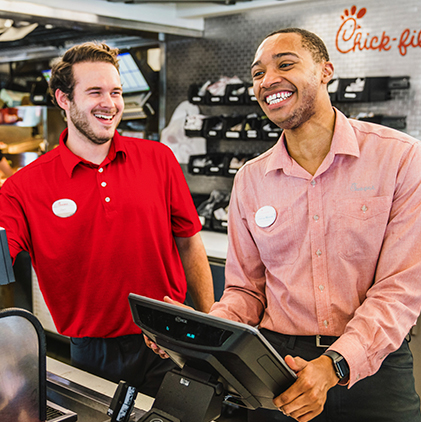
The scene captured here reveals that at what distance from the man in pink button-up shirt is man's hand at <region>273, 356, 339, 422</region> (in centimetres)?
6

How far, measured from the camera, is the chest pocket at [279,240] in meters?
1.64

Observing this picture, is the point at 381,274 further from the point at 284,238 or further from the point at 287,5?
the point at 287,5

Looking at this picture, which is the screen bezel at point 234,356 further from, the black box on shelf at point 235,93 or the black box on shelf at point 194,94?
the black box on shelf at point 194,94

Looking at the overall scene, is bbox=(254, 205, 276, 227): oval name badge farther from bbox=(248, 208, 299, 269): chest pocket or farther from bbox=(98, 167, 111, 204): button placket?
bbox=(98, 167, 111, 204): button placket

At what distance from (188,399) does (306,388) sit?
284 millimetres

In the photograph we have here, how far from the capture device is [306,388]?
46.0 inches

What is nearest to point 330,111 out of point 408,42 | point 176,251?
point 176,251

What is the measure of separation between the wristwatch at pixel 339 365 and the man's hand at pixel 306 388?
0.03ft

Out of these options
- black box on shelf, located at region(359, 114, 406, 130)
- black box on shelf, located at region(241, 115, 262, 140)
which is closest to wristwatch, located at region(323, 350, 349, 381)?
black box on shelf, located at region(359, 114, 406, 130)

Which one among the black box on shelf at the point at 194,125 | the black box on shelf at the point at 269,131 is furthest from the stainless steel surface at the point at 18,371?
the black box on shelf at the point at 194,125

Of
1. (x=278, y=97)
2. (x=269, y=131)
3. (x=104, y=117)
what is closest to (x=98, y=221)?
(x=104, y=117)

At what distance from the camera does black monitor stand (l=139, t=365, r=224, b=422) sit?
3.57ft

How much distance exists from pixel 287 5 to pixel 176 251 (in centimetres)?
273

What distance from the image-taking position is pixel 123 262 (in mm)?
1966
